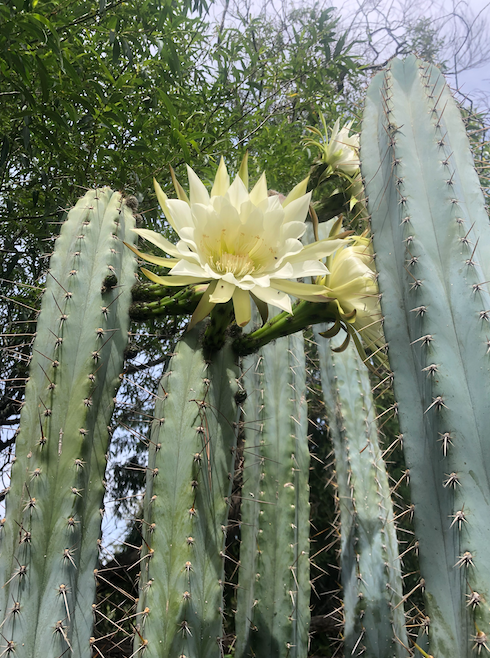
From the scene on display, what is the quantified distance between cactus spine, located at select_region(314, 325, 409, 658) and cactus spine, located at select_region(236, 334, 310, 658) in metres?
0.13

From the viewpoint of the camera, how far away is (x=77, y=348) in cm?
111

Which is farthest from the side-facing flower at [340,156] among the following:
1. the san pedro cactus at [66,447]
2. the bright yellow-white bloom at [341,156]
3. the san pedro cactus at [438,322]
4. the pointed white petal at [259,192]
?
the san pedro cactus at [66,447]

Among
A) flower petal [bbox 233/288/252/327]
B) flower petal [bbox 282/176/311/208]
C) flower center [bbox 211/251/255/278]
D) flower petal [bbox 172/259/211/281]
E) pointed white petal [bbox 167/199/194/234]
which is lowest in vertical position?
flower petal [bbox 233/288/252/327]

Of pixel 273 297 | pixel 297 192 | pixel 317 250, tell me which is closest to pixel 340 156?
pixel 297 192

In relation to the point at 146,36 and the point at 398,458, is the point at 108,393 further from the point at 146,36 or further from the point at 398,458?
the point at 398,458

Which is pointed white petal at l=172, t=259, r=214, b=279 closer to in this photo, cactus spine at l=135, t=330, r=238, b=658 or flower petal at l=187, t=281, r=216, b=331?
flower petal at l=187, t=281, r=216, b=331

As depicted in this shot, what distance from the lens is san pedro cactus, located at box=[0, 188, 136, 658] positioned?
927mm

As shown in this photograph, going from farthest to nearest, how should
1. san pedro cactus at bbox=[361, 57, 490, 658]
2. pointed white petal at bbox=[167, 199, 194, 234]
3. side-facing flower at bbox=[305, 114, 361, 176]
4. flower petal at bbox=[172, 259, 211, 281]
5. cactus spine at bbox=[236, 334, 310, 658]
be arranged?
side-facing flower at bbox=[305, 114, 361, 176]
cactus spine at bbox=[236, 334, 310, 658]
pointed white petal at bbox=[167, 199, 194, 234]
flower petal at bbox=[172, 259, 211, 281]
san pedro cactus at bbox=[361, 57, 490, 658]

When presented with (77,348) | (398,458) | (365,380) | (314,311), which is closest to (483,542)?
(314,311)

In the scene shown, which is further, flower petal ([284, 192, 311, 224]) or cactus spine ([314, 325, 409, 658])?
cactus spine ([314, 325, 409, 658])

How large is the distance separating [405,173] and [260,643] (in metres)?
1.26

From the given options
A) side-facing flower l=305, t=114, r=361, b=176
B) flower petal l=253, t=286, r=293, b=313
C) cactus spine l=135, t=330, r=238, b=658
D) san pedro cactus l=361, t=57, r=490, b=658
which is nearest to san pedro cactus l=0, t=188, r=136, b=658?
cactus spine l=135, t=330, r=238, b=658

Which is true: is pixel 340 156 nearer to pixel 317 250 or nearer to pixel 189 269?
pixel 317 250

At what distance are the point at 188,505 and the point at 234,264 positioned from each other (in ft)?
1.63
